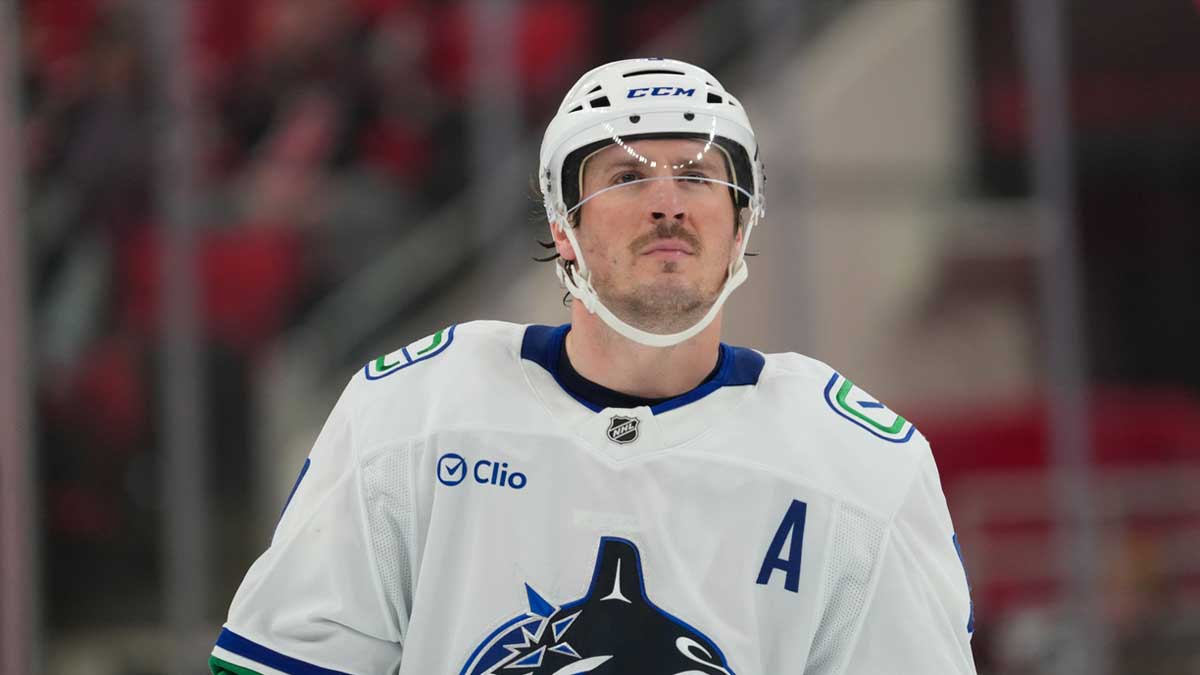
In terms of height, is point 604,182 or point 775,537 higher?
point 604,182

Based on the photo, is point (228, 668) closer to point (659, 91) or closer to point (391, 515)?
point (391, 515)

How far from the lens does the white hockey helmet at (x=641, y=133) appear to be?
1771 mm

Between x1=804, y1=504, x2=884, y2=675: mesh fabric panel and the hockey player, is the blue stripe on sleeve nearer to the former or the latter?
the hockey player

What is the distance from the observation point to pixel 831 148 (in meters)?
4.43

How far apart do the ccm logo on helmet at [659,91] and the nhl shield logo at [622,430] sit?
33 centimetres

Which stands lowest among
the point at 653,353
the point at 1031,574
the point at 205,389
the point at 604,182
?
the point at 1031,574

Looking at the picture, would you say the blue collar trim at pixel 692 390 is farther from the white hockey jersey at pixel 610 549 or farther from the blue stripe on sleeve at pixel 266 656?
the blue stripe on sleeve at pixel 266 656

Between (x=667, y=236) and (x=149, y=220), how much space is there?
236 cm

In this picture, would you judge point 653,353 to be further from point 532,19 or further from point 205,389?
point 532,19

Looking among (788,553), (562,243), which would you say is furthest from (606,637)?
(562,243)

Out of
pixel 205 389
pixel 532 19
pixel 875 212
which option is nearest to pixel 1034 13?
pixel 875 212

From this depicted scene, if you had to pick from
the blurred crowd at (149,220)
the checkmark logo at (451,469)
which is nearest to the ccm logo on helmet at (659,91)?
the checkmark logo at (451,469)

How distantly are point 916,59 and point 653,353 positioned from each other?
304 centimetres

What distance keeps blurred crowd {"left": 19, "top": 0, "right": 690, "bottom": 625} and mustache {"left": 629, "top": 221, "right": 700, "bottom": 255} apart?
87.7 inches
